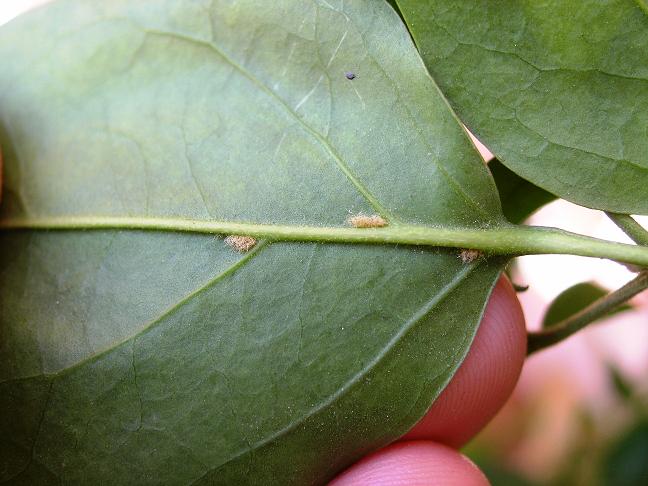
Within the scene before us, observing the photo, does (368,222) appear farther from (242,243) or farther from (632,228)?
(632,228)

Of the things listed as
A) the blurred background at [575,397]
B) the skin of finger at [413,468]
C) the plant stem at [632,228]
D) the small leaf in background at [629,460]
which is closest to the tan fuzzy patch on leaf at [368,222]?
the plant stem at [632,228]

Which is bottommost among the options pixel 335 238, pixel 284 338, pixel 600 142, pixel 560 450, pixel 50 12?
pixel 560 450

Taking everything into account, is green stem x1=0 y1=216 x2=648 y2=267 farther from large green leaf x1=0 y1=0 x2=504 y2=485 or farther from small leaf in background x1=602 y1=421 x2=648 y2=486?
small leaf in background x1=602 y1=421 x2=648 y2=486

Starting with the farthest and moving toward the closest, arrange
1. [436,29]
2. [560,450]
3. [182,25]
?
[560,450] < [182,25] < [436,29]

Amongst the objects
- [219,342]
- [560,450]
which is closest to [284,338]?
[219,342]

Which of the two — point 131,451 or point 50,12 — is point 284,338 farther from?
point 50,12

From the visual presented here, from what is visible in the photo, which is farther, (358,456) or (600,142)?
(358,456)

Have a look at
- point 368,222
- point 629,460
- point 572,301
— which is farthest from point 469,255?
point 629,460

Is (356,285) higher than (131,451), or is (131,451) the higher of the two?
(356,285)
